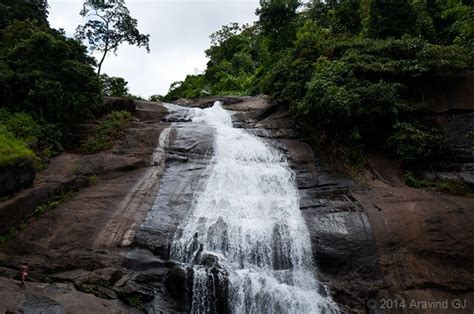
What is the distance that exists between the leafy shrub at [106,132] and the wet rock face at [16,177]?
3.64 m

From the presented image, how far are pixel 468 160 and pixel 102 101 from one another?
683 inches

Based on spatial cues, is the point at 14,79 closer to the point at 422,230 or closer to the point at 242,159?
the point at 242,159

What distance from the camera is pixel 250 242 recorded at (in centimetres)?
1188

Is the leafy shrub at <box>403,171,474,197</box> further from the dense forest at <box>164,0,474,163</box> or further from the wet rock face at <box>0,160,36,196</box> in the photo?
the wet rock face at <box>0,160,36,196</box>

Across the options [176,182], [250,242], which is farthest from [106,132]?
[250,242]

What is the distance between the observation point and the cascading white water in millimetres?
10344

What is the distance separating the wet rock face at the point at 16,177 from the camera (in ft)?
38.6

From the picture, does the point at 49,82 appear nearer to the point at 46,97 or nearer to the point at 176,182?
the point at 46,97

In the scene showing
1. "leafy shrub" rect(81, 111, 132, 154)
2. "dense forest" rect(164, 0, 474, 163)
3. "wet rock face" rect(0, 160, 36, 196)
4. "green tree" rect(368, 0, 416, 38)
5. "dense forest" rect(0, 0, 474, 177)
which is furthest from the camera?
"green tree" rect(368, 0, 416, 38)

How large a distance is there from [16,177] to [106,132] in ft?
18.2

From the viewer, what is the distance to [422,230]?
1210 centimetres

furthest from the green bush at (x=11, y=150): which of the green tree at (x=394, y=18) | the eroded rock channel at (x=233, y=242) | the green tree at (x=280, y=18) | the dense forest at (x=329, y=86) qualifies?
the green tree at (x=280, y=18)

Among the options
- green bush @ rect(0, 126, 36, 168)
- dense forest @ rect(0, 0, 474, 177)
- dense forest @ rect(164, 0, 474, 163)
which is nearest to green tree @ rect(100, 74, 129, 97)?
dense forest @ rect(0, 0, 474, 177)

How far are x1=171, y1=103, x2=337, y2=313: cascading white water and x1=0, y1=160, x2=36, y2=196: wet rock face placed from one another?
5533mm
